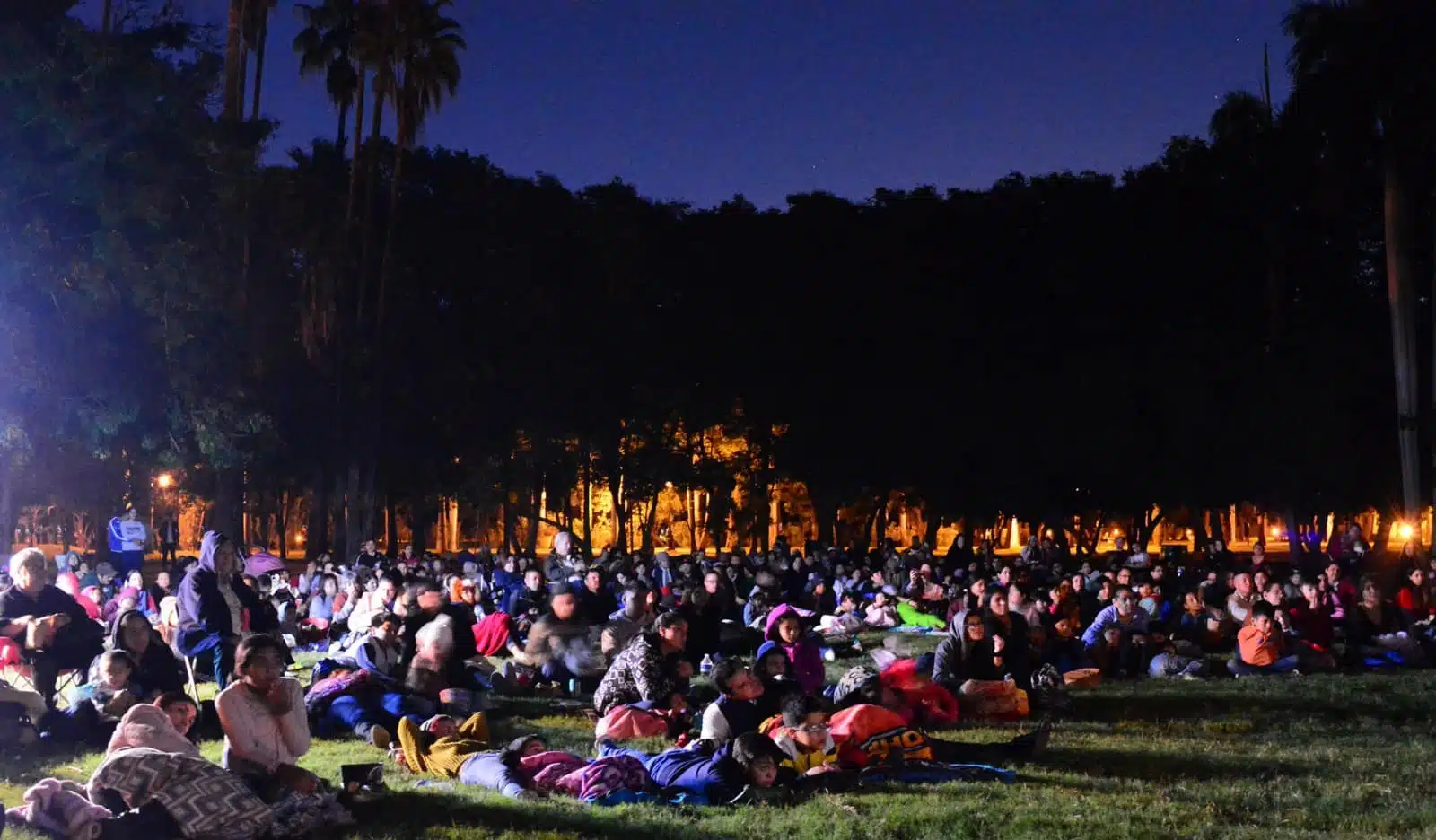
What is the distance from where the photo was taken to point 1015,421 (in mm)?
38500

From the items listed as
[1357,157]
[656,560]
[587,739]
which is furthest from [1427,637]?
[1357,157]

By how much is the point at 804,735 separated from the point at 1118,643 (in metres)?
7.12

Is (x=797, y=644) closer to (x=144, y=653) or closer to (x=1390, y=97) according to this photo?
(x=144, y=653)

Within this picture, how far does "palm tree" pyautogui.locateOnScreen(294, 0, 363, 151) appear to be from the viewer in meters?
36.3

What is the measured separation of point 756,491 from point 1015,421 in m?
8.72

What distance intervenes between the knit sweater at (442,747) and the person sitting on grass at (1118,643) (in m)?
7.73

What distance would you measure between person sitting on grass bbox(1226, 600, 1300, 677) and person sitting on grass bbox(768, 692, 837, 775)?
7.46 m

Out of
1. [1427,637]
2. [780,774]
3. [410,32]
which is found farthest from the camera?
[410,32]

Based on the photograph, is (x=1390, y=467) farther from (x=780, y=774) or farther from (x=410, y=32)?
(x=780, y=774)

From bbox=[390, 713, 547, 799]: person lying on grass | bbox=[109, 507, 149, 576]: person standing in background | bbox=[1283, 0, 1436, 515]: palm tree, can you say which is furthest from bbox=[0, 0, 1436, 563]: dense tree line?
bbox=[390, 713, 547, 799]: person lying on grass

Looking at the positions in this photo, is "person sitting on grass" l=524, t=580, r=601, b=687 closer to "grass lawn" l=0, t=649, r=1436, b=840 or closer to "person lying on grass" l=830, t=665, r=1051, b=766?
"grass lawn" l=0, t=649, r=1436, b=840

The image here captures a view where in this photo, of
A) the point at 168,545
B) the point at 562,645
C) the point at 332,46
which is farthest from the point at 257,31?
the point at 562,645

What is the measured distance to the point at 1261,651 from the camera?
14.7 meters

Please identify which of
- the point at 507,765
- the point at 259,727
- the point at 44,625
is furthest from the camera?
the point at 44,625
